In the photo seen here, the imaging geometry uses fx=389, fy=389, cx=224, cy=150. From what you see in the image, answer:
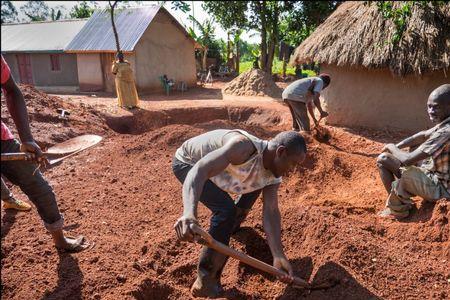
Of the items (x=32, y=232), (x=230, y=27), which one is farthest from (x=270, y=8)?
(x=32, y=232)

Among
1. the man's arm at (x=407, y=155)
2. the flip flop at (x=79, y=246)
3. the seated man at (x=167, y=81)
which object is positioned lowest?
the flip flop at (x=79, y=246)

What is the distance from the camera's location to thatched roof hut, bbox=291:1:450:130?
6887 mm

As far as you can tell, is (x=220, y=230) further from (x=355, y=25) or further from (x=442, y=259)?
(x=355, y=25)

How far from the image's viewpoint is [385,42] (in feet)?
23.3

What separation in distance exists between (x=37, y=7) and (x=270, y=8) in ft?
87.3

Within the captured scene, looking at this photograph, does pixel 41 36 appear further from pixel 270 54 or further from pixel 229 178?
pixel 229 178

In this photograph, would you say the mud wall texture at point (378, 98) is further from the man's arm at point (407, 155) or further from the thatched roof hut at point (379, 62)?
the man's arm at point (407, 155)

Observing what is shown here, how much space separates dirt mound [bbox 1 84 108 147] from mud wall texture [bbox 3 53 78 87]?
8.18 metres

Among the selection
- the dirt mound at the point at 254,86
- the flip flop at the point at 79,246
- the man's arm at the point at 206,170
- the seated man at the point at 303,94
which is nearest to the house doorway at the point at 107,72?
the dirt mound at the point at 254,86

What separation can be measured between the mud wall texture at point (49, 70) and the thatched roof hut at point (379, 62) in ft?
36.7

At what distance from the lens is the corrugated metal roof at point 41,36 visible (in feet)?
55.1

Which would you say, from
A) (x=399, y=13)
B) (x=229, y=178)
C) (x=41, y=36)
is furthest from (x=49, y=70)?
(x=229, y=178)

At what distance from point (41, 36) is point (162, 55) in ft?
21.8

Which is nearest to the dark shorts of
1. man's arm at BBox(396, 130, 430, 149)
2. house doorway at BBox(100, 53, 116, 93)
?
man's arm at BBox(396, 130, 430, 149)
